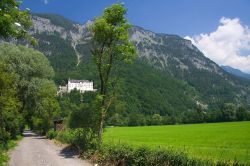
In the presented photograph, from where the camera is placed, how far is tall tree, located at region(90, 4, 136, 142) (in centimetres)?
2830

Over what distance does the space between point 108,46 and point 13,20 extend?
61.0 feet

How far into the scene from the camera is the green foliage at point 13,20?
33.8 ft

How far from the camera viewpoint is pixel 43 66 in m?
61.0

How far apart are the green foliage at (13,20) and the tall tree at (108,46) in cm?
1640

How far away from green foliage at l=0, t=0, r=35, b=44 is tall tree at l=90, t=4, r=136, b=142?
1640 cm

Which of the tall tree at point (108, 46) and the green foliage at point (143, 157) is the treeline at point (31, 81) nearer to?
the tall tree at point (108, 46)

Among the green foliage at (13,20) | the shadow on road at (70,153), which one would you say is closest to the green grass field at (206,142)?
the shadow on road at (70,153)

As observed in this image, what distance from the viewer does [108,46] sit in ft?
96.2

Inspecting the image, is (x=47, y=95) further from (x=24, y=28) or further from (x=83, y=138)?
(x=24, y=28)

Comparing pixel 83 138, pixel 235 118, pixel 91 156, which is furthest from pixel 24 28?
pixel 235 118

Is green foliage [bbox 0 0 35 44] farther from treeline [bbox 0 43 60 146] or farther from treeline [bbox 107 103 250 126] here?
treeline [bbox 107 103 250 126]

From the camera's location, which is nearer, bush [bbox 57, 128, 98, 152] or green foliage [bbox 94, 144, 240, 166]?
green foliage [bbox 94, 144, 240, 166]

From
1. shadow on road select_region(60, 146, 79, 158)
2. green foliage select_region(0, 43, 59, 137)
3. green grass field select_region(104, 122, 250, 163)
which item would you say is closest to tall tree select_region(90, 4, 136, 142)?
shadow on road select_region(60, 146, 79, 158)

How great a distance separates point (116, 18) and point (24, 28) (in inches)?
676
